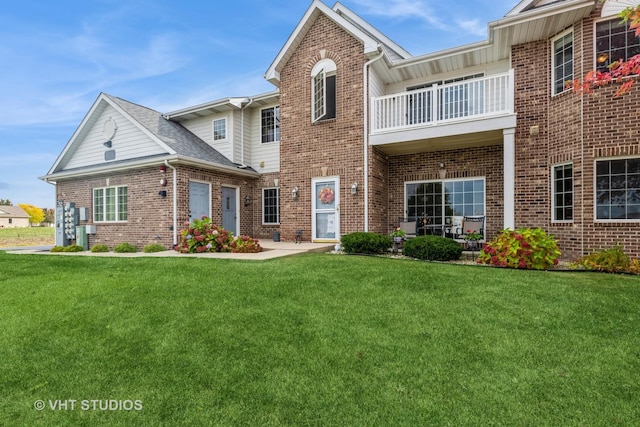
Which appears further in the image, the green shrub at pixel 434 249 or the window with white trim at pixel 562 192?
the window with white trim at pixel 562 192

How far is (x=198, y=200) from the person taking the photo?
39.8 ft

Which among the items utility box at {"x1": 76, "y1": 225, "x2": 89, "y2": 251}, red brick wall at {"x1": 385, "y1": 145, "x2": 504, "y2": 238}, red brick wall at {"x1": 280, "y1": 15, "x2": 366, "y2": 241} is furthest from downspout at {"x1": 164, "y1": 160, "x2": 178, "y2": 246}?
red brick wall at {"x1": 385, "y1": 145, "x2": 504, "y2": 238}

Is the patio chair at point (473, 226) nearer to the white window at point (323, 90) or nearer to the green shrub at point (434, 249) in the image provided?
the green shrub at point (434, 249)

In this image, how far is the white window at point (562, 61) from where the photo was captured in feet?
27.3

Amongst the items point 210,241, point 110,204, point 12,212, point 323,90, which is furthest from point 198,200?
point 12,212

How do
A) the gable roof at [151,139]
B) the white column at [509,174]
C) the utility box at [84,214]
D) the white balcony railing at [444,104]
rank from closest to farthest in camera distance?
1. the white column at [509,174]
2. the white balcony railing at [444,104]
3. the gable roof at [151,139]
4. the utility box at [84,214]

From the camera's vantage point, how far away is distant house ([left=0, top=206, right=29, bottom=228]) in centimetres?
7094

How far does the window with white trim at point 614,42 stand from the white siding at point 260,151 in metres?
10.2

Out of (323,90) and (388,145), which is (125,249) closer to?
(323,90)

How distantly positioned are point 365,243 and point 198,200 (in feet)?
21.1

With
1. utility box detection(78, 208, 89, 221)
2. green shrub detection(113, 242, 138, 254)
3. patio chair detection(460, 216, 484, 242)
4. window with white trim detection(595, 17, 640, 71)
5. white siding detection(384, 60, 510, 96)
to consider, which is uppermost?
white siding detection(384, 60, 510, 96)

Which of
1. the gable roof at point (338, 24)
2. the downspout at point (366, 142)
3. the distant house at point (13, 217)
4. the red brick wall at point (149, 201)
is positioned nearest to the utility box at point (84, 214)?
the red brick wall at point (149, 201)

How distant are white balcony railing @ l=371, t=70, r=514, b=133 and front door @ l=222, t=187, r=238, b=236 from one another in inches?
243

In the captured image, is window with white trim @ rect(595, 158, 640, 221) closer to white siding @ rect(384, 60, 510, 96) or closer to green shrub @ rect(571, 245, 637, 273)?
green shrub @ rect(571, 245, 637, 273)
